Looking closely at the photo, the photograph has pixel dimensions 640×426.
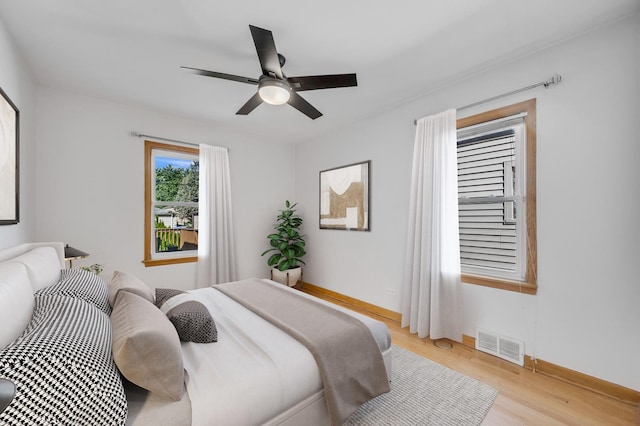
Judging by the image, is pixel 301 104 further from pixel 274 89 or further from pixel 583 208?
pixel 583 208

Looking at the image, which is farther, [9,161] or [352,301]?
[352,301]

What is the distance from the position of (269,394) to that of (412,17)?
240 cm

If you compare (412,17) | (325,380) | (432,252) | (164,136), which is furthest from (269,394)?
(164,136)

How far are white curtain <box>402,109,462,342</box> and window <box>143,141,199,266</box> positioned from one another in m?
2.96

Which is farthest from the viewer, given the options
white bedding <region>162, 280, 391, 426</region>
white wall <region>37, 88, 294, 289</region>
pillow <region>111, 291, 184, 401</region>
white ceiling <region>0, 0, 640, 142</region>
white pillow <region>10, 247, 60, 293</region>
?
white wall <region>37, 88, 294, 289</region>

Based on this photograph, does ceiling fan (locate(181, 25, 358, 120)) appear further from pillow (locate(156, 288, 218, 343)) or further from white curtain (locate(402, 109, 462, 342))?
pillow (locate(156, 288, 218, 343))

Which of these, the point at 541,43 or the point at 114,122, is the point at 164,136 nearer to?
the point at 114,122

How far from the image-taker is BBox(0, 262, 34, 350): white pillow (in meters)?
0.88

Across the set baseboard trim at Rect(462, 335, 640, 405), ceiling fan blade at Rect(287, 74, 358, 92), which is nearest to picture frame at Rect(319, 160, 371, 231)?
ceiling fan blade at Rect(287, 74, 358, 92)

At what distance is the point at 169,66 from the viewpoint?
2.44 meters

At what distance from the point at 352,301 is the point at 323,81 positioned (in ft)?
9.47

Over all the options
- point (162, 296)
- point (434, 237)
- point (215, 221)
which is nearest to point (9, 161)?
point (162, 296)

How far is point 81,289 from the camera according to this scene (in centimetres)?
150

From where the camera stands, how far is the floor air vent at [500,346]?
2265 mm
